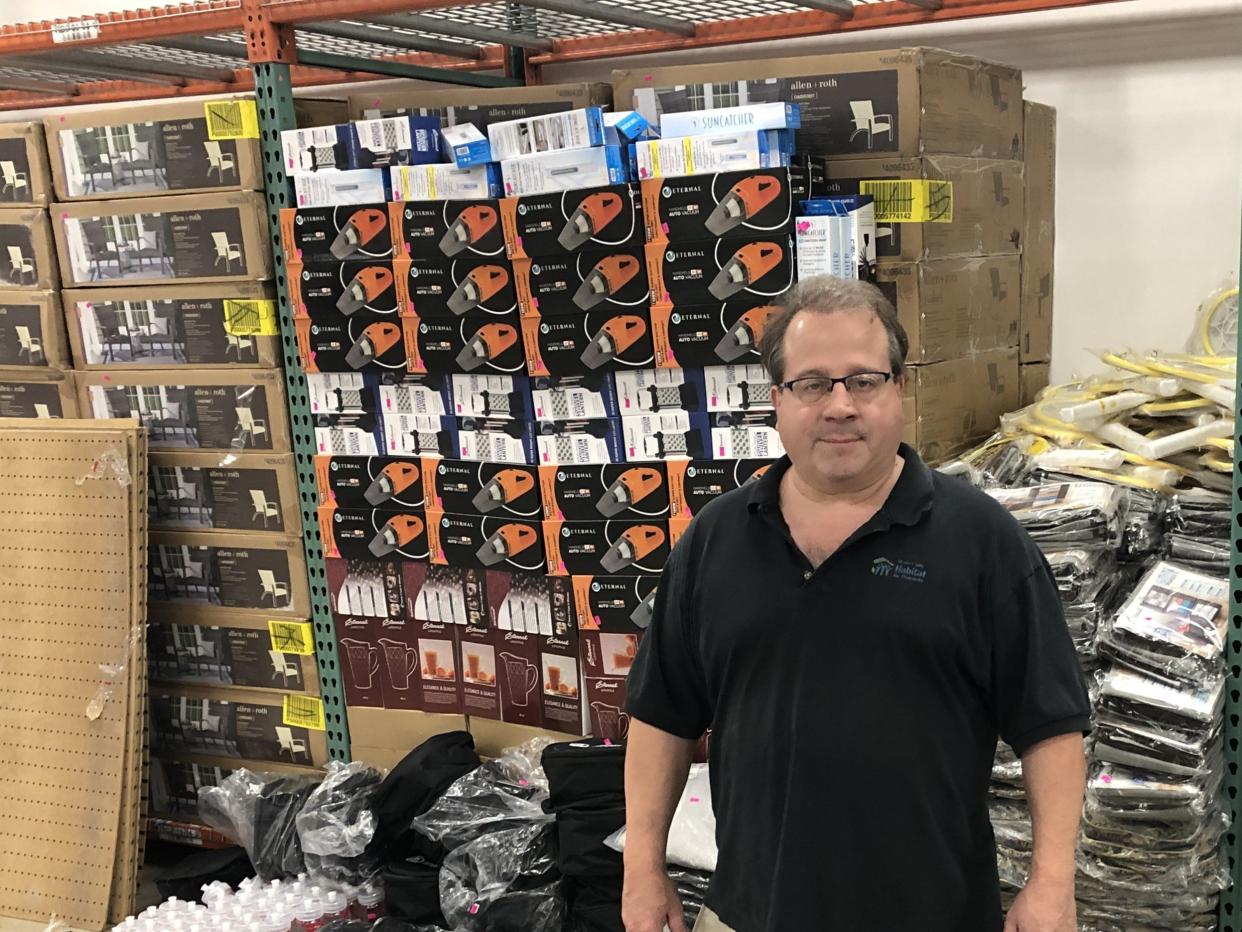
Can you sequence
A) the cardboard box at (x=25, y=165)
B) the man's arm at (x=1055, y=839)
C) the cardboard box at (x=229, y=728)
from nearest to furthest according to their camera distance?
the man's arm at (x=1055, y=839)
the cardboard box at (x=25, y=165)
the cardboard box at (x=229, y=728)

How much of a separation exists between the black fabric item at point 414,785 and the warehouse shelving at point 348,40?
11.5 inches

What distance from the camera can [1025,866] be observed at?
6.19ft

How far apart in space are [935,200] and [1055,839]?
1.30 metres

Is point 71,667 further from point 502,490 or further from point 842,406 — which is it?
point 842,406

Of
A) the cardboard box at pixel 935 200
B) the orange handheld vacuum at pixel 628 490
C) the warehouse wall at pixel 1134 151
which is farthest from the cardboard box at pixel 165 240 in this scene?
the warehouse wall at pixel 1134 151

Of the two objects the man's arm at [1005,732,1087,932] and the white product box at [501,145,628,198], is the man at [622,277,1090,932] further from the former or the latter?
the white product box at [501,145,628,198]

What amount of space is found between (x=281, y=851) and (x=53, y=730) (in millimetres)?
656

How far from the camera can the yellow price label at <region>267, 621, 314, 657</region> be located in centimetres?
275

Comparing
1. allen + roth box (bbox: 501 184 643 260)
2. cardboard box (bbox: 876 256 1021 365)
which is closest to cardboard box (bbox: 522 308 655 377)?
allen + roth box (bbox: 501 184 643 260)

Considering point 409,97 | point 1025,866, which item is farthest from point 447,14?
point 1025,866

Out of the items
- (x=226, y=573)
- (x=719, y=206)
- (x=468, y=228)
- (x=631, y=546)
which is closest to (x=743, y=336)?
(x=719, y=206)

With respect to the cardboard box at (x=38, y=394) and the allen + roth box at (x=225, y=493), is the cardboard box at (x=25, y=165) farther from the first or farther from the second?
the allen + roth box at (x=225, y=493)

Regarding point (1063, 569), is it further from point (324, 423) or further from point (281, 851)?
point (281, 851)

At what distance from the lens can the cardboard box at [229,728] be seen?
2836 mm
